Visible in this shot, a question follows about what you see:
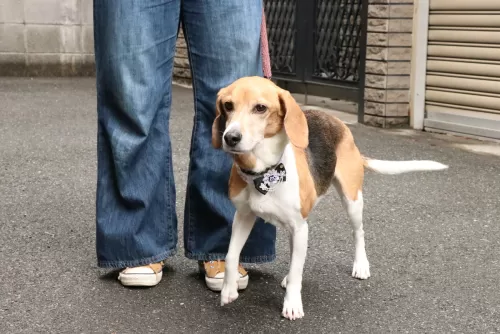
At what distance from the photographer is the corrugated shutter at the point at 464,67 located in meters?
6.29

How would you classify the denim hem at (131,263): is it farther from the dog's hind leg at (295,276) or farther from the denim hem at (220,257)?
the dog's hind leg at (295,276)

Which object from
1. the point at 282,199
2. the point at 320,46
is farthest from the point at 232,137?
the point at 320,46

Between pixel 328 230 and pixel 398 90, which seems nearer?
pixel 328 230

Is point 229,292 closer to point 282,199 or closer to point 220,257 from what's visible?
point 220,257

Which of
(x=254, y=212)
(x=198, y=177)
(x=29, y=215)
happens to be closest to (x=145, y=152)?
(x=198, y=177)

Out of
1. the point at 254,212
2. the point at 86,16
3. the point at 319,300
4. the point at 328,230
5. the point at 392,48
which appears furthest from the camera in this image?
the point at 86,16

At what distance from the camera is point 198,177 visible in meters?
3.11

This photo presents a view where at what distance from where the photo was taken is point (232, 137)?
8.16 ft

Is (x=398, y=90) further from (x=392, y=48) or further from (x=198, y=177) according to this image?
(x=198, y=177)

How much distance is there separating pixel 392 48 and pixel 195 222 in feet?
13.8

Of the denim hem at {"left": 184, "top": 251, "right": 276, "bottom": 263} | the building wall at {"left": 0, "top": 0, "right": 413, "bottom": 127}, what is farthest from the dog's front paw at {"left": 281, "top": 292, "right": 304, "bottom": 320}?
the building wall at {"left": 0, "top": 0, "right": 413, "bottom": 127}

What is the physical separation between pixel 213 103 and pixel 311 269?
2.88 ft

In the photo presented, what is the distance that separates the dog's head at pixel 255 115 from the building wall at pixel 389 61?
447 cm

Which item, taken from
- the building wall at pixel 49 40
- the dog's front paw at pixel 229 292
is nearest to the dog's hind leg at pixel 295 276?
the dog's front paw at pixel 229 292
